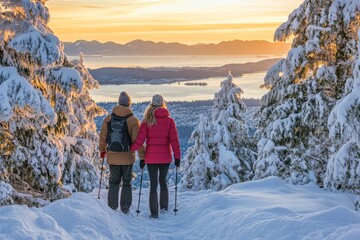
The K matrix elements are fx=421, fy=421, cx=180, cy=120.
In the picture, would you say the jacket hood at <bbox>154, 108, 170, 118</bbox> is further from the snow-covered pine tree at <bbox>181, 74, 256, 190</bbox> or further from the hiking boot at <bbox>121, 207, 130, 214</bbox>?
the snow-covered pine tree at <bbox>181, 74, 256, 190</bbox>

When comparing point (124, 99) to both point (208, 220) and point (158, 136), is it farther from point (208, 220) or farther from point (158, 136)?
point (208, 220)

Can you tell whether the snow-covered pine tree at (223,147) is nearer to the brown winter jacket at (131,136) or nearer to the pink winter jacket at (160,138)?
the pink winter jacket at (160,138)

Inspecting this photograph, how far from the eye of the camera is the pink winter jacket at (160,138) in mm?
8859

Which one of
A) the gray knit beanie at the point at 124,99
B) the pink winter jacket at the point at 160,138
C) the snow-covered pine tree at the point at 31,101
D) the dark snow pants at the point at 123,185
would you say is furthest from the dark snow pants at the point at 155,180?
the snow-covered pine tree at the point at 31,101

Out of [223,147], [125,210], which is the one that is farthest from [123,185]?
[223,147]

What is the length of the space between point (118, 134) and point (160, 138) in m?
0.89

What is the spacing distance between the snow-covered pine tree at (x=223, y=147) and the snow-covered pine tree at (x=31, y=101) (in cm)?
1309

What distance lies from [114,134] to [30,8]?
3.40 meters

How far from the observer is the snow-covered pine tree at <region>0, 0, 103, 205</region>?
902 cm

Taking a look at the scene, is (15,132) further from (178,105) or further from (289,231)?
(178,105)

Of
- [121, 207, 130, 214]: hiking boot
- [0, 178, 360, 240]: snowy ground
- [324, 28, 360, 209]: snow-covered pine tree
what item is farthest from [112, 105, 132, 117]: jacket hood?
[324, 28, 360, 209]: snow-covered pine tree

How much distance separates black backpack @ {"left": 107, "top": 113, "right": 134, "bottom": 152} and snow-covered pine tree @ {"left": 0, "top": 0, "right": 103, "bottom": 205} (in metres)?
1.45

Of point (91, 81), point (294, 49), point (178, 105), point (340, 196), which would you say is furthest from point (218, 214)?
point (178, 105)

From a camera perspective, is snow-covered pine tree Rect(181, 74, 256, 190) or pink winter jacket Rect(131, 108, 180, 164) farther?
snow-covered pine tree Rect(181, 74, 256, 190)
